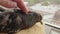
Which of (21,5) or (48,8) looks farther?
(48,8)

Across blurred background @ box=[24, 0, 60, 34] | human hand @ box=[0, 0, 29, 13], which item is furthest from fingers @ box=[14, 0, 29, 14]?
blurred background @ box=[24, 0, 60, 34]

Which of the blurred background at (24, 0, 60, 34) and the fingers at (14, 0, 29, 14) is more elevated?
the fingers at (14, 0, 29, 14)

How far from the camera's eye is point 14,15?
2.11 feet

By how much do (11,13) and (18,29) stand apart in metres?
0.08

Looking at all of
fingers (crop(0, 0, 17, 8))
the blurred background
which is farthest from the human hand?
the blurred background

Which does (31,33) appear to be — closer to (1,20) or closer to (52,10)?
(1,20)

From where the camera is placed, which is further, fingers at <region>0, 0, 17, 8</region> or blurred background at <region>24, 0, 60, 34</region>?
blurred background at <region>24, 0, 60, 34</region>

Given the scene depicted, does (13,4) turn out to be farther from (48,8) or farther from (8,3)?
(48,8)

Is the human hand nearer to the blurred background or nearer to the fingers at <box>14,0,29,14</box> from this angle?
the fingers at <box>14,0,29,14</box>

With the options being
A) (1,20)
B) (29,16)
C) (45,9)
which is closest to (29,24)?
A: (29,16)

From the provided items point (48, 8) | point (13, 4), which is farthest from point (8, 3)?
point (48, 8)

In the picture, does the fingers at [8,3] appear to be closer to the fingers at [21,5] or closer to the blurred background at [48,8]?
the fingers at [21,5]

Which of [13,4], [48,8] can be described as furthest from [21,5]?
[48,8]

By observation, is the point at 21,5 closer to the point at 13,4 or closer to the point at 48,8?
the point at 13,4
